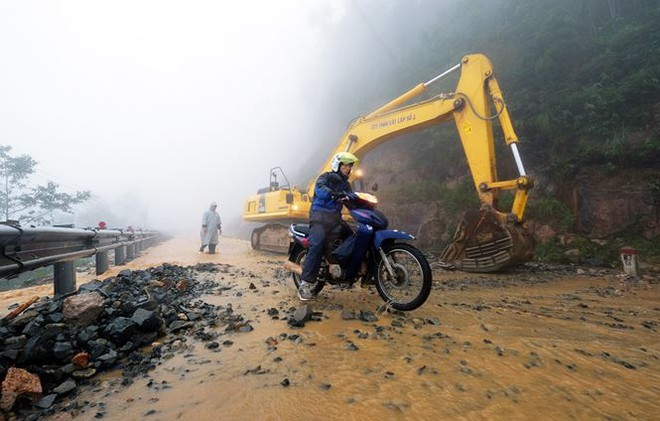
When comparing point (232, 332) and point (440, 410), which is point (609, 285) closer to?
point (440, 410)

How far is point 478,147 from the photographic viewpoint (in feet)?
26.0

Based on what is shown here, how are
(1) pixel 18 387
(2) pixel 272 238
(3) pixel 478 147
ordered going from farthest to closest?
1. (2) pixel 272 238
2. (3) pixel 478 147
3. (1) pixel 18 387

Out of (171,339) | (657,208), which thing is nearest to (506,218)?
(657,208)

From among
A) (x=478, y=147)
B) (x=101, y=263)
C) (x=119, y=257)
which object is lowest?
(x=119, y=257)

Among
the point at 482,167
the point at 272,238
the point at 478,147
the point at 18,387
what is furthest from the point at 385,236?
the point at 272,238

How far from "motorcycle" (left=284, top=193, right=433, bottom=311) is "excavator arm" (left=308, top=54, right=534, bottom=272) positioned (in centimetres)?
395

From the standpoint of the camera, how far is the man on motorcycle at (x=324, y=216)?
14.3 ft

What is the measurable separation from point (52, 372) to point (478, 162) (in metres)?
8.31

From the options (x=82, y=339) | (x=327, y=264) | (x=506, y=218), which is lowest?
(x=82, y=339)

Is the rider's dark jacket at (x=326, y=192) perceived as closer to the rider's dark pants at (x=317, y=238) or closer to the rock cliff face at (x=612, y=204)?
the rider's dark pants at (x=317, y=238)

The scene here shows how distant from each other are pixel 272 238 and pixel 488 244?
28.7 ft

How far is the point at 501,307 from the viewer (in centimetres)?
418

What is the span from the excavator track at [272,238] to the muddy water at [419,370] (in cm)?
877

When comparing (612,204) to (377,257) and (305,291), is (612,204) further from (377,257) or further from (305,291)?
(305,291)
